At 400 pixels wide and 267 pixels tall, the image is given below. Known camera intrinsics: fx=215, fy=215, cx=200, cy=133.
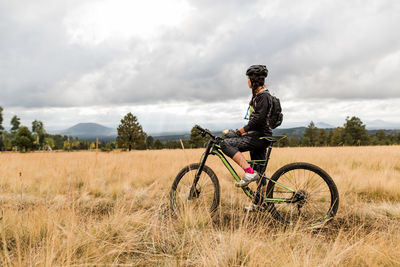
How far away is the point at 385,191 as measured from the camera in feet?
16.8

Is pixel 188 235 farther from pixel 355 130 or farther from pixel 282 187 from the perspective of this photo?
pixel 355 130

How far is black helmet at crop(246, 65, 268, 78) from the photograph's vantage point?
3.72 m

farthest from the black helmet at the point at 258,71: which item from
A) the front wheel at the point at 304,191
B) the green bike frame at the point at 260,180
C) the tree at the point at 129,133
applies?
the tree at the point at 129,133

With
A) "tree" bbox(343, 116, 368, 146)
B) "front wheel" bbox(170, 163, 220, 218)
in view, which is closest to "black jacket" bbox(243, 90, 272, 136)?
"front wheel" bbox(170, 163, 220, 218)

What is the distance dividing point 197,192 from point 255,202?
3.60 feet

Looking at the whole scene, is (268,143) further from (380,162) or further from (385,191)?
(380,162)

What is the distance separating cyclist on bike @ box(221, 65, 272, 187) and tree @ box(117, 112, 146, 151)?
49.4m

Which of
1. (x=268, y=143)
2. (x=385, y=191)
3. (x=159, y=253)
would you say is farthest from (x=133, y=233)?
(x=385, y=191)

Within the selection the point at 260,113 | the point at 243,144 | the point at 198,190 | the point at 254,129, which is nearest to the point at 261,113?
the point at 260,113

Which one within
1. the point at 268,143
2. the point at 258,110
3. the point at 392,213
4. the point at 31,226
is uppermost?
the point at 258,110

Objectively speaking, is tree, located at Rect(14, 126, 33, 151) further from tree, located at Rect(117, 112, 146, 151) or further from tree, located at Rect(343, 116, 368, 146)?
tree, located at Rect(343, 116, 368, 146)

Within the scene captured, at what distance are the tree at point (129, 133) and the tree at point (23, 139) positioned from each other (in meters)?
37.0

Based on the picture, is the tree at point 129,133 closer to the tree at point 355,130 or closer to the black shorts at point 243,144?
the black shorts at point 243,144

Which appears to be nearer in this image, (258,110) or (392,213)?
(258,110)
